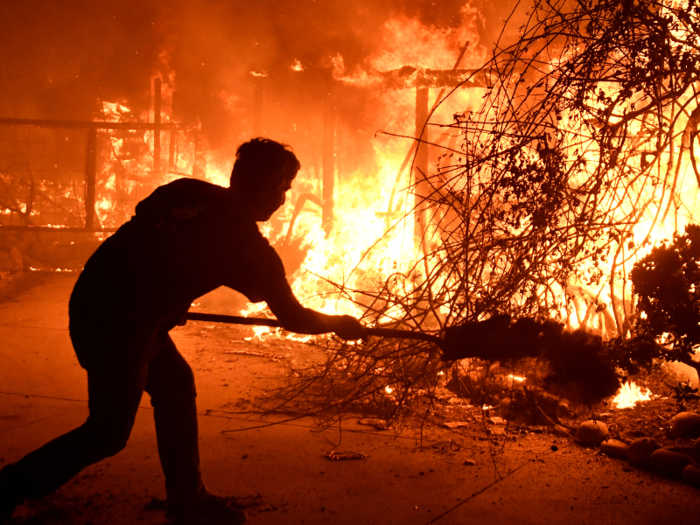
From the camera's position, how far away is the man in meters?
2.23

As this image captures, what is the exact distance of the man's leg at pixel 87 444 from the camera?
7.16ft

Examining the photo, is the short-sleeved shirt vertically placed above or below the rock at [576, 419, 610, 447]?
above

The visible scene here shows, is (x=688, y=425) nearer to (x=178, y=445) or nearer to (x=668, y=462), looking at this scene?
(x=668, y=462)

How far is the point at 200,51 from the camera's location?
14.4 m

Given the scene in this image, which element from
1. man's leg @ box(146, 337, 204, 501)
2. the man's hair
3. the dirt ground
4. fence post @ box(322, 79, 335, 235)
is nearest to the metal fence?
fence post @ box(322, 79, 335, 235)

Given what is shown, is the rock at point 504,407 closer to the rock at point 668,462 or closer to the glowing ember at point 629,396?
the glowing ember at point 629,396

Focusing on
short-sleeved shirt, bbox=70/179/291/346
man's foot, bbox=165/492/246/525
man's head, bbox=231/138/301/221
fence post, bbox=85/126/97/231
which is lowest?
man's foot, bbox=165/492/246/525

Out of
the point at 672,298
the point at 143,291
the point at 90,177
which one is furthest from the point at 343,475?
the point at 90,177

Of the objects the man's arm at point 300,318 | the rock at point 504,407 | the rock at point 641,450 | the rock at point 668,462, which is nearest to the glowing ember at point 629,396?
the rock at point 504,407

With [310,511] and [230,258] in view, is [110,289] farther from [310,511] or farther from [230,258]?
[310,511]

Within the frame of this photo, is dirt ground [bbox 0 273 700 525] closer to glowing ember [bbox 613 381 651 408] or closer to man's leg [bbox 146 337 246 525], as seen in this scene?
man's leg [bbox 146 337 246 525]

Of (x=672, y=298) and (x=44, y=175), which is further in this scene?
(x=44, y=175)

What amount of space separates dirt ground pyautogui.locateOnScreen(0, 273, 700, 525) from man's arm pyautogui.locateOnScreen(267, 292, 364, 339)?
1061mm

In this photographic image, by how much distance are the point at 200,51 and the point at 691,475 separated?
572 inches
